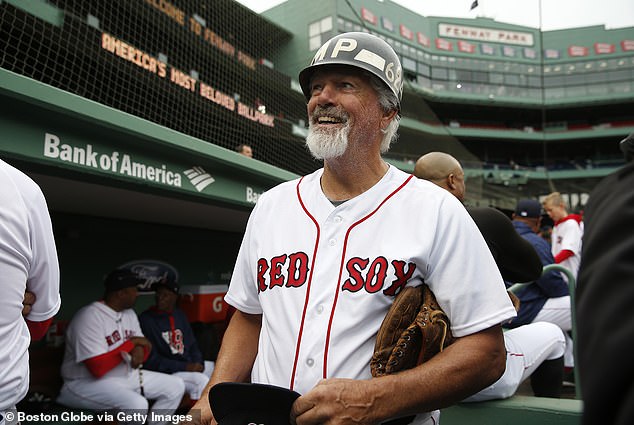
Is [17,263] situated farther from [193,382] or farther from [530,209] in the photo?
[193,382]

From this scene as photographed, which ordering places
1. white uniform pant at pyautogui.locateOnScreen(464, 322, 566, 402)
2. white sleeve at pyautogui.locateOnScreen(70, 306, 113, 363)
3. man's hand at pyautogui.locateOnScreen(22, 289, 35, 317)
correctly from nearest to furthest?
man's hand at pyautogui.locateOnScreen(22, 289, 35, 317) < white uniform pant at pyautogui.locateOnScreen(464, 322, 566, 402) < white sleeve at pyautogui.locateOnScreen(70, 306, 113, 363)

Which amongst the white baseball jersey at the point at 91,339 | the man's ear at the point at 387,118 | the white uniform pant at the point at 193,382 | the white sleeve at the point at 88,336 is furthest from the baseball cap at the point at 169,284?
the man's ear at the point at 387,118

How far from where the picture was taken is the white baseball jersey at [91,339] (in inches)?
162

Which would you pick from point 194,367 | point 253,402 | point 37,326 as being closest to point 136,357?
point 194,367

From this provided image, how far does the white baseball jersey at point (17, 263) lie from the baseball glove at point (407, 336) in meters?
1.09

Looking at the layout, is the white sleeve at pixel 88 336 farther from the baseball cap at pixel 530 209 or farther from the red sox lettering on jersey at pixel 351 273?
the baseball cap at pixel 530 209

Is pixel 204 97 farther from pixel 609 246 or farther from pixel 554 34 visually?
pixel 554 34

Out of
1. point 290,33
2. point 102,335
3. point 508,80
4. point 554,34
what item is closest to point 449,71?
point 508,80

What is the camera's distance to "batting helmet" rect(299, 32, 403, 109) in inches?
58.8

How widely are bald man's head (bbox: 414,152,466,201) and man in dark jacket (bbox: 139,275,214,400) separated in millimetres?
3664

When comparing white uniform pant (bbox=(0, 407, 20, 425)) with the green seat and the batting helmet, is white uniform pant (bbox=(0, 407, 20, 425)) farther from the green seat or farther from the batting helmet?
the green seat

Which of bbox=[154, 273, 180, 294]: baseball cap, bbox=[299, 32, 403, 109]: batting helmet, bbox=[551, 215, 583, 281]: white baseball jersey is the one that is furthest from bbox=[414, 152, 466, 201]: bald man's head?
bbox=[154, 273, 180, 294]: baseball cap

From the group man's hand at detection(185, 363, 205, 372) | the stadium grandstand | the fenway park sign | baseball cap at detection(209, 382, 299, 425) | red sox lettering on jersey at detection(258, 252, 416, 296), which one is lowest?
A: man's hand at detection(185, 363, 205, 372)

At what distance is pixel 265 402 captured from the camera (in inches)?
45.3
